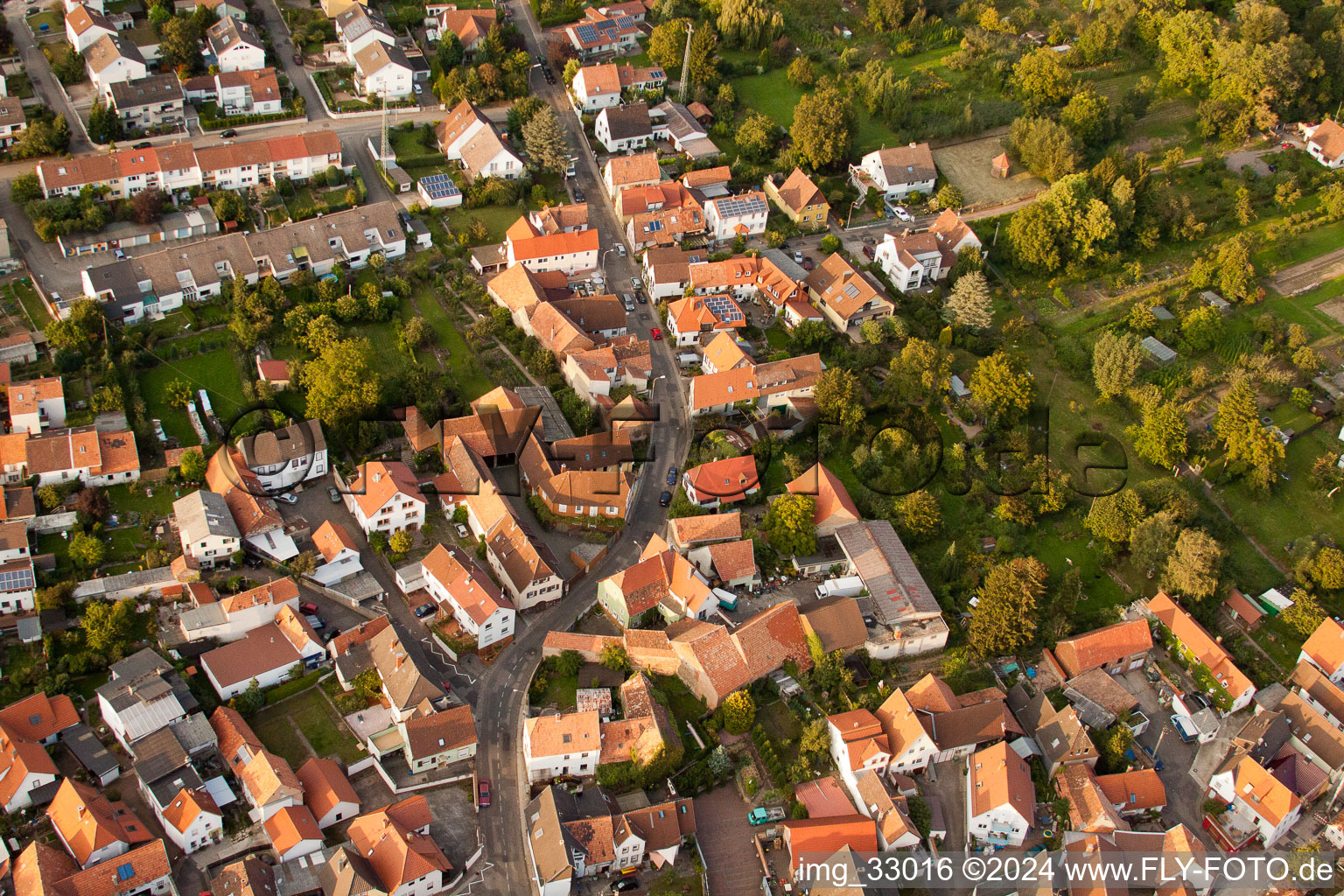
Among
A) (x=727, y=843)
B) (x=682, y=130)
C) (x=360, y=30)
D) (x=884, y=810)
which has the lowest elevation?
(x=727, y=843)

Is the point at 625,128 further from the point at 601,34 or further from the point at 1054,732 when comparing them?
the point at 1054,732

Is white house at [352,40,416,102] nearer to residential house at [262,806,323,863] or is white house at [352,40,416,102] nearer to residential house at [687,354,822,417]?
residential house at [687,354,822,417]

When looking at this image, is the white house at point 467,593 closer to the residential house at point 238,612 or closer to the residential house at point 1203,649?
the residential house at point 238,612

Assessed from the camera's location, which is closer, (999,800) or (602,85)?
(999,800)

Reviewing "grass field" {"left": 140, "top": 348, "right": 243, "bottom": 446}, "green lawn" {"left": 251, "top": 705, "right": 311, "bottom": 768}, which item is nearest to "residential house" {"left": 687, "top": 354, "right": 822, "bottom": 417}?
"grass field" {"left": 140, "top": 348, "right": 243, "bottom": 446}

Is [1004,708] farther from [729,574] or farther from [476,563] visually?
[476,563]

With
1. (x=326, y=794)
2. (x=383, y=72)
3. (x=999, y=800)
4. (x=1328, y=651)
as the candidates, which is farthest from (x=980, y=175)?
(x=326, y=794)

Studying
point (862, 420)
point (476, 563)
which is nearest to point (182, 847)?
point (476, 563)
